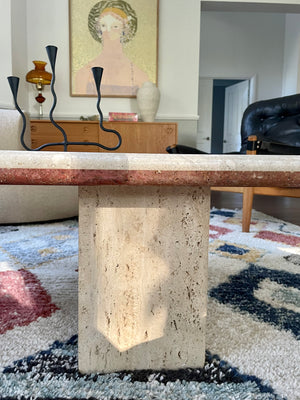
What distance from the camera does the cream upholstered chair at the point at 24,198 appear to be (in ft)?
5.82

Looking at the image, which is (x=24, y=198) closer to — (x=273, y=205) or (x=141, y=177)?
(x=141, y=177)

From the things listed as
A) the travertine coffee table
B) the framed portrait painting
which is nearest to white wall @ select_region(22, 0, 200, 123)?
the framed portrait painting

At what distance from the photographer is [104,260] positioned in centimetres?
54

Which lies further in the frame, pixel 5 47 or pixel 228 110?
pixel 228 110

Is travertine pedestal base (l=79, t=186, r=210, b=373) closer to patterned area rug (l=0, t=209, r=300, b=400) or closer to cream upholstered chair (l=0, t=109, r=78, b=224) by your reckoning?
patterned area rug (l=0, t=209, r=300, b=400)

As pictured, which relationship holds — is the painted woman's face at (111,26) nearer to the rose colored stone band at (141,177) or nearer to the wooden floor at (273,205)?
the wooden floor at (273,205)

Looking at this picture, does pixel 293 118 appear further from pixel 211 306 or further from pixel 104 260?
pixel 104 260

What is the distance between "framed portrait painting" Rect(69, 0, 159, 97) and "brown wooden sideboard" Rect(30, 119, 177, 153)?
53 cm

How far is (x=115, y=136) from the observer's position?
2.95 m

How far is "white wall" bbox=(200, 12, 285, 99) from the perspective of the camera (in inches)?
200

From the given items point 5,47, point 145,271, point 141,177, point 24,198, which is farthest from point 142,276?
point 5,47

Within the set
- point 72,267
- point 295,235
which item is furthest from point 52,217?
point 295,235

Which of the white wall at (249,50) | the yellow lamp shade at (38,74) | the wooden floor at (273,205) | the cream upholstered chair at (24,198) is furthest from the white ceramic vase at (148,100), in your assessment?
the white wall at (249,50)

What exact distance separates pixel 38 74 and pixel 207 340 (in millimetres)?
2945
